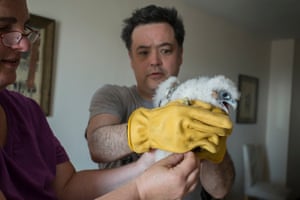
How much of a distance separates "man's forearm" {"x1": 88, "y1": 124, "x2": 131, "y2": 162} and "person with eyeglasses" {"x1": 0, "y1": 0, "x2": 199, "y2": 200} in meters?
0.06

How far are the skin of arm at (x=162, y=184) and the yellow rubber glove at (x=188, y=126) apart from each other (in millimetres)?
47

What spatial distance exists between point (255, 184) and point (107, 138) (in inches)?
Answer: 123

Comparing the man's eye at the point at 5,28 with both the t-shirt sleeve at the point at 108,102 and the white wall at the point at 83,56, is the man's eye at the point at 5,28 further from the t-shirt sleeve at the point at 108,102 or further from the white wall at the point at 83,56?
the white wall at the point at 83,56

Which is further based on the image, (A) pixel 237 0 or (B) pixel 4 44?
(A) pixel 237 0

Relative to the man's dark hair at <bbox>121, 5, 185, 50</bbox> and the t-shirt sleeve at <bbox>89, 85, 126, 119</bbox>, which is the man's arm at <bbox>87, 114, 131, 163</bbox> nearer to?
the t-shirt sleeve at <bbox>89, 85, 126, 119</bbox>

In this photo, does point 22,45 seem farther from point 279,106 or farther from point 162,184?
point 279,106

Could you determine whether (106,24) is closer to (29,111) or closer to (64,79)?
(64,79)

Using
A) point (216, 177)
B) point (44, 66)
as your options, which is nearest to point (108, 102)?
point (216, 177)

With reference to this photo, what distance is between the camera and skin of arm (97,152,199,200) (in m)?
0.57

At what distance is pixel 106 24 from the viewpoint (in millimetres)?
2094

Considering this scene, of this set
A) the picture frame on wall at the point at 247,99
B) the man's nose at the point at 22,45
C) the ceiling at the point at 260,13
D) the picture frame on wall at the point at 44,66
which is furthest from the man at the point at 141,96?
the picture frame on wall at the point at 247,99

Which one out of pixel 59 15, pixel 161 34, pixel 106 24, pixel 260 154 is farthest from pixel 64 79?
pixel 260 154

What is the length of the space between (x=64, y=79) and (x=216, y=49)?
187cm

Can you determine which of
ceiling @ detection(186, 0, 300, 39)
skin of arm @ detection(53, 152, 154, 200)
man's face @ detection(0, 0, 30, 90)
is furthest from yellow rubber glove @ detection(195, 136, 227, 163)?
ceiling @ detection(186, 0, 300, 39)
